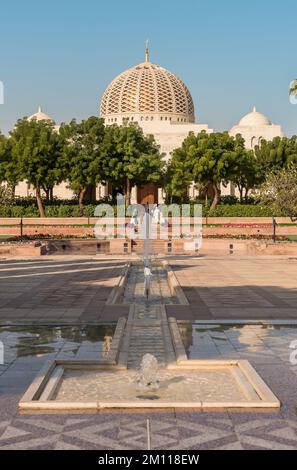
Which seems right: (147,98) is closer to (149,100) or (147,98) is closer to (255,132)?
(149,100)

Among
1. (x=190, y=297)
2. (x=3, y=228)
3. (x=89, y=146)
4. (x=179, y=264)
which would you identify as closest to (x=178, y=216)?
(x=89, y=146)

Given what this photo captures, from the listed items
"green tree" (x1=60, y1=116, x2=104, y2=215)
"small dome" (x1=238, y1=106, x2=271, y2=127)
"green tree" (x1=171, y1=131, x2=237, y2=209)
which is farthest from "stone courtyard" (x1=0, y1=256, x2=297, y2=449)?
"small dome" (x1=238, y1=106, x2=271, y2=127)

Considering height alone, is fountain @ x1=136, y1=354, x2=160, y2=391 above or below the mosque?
below

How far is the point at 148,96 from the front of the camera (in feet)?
258

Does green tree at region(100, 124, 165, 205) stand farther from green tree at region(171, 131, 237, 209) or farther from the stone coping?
the stone coping

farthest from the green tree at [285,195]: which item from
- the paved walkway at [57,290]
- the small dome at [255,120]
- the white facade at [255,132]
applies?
the small dome at [255,120]

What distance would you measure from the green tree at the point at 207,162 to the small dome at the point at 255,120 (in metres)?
30.9

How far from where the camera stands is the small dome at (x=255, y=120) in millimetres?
76419

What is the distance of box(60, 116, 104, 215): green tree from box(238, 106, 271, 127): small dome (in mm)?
34341

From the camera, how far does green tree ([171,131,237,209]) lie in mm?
44219

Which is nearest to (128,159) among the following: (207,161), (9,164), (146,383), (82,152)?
(82,152)

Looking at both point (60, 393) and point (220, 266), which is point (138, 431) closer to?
point (60, 393)

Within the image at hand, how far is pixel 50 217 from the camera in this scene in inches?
1732

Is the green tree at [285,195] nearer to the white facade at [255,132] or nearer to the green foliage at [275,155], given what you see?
the green foliage at [275,155]
